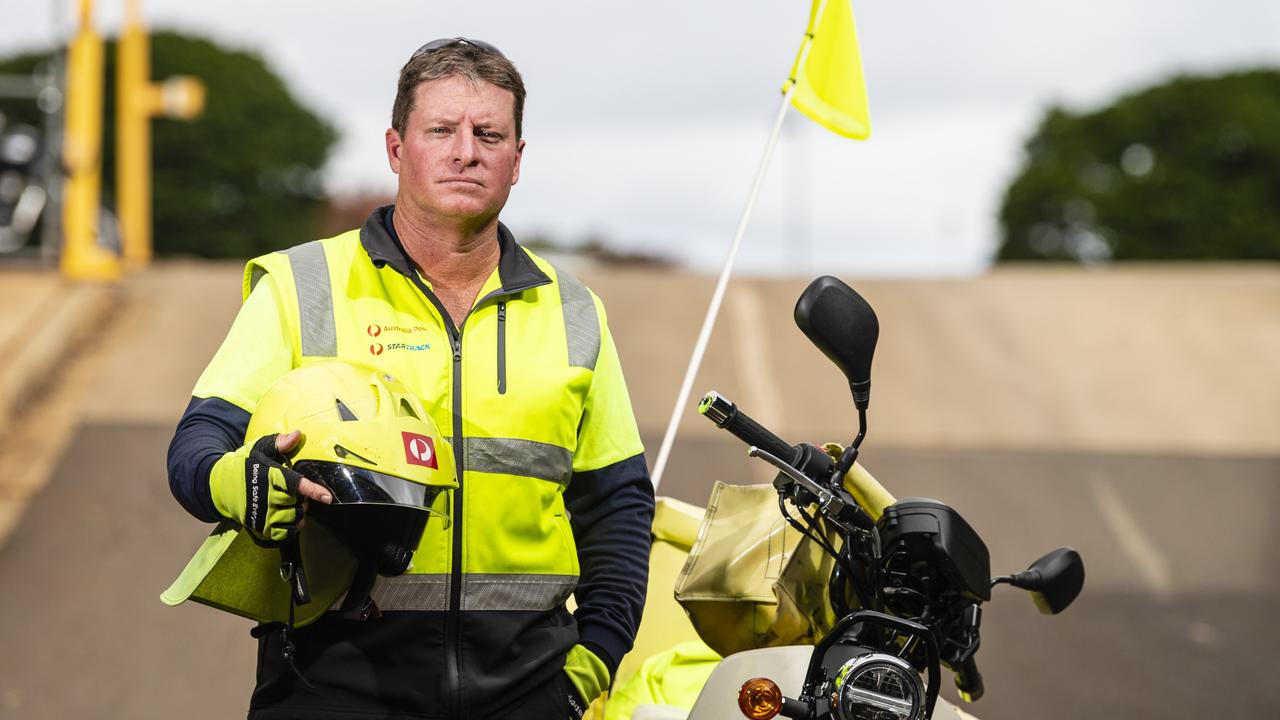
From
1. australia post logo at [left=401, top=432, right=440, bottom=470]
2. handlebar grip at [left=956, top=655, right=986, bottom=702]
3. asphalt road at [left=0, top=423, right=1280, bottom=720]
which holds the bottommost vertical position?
asphalt road at [left=0, top=423, right=1280, bottom=720]

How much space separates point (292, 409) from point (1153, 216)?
51846 mm

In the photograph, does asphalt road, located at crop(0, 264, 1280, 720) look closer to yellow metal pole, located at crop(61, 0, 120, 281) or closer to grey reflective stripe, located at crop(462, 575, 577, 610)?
yellow metal pole, located at crop(61, 0, 120, 281)

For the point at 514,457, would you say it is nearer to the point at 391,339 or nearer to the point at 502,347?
the point at 502,347

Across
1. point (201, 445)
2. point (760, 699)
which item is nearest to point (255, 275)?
point (201, 445)

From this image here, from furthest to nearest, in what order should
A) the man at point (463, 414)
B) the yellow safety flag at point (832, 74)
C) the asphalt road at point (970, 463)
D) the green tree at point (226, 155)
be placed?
the green tree at point (226, 155)
the asphalt road at point (970, 463)
the yellow safety flag at point (832, 74)
the man at point (463, 414)

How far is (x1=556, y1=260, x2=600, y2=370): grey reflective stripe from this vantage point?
2.93 m

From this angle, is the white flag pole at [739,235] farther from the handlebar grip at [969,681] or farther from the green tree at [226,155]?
the green tree at [226,155]

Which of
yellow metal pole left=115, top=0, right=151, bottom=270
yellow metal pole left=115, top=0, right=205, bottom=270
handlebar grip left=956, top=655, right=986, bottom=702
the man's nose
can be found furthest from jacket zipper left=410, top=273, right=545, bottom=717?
yellow metal pole left=115, top=0, right=151, bottom=270

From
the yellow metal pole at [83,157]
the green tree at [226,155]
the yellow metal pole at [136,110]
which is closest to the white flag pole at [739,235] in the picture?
the yellow metal pole at [83,157]

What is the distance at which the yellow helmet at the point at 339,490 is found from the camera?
2.41 meters

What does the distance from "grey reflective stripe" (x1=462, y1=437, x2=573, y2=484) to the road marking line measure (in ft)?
19.8

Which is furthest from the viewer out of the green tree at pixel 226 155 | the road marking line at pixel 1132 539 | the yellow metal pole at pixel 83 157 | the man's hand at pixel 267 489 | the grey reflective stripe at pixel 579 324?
the green tree at pixel 226 155

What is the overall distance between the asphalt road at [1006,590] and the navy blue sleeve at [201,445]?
4.38 m

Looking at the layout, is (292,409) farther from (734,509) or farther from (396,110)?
(734,509)
